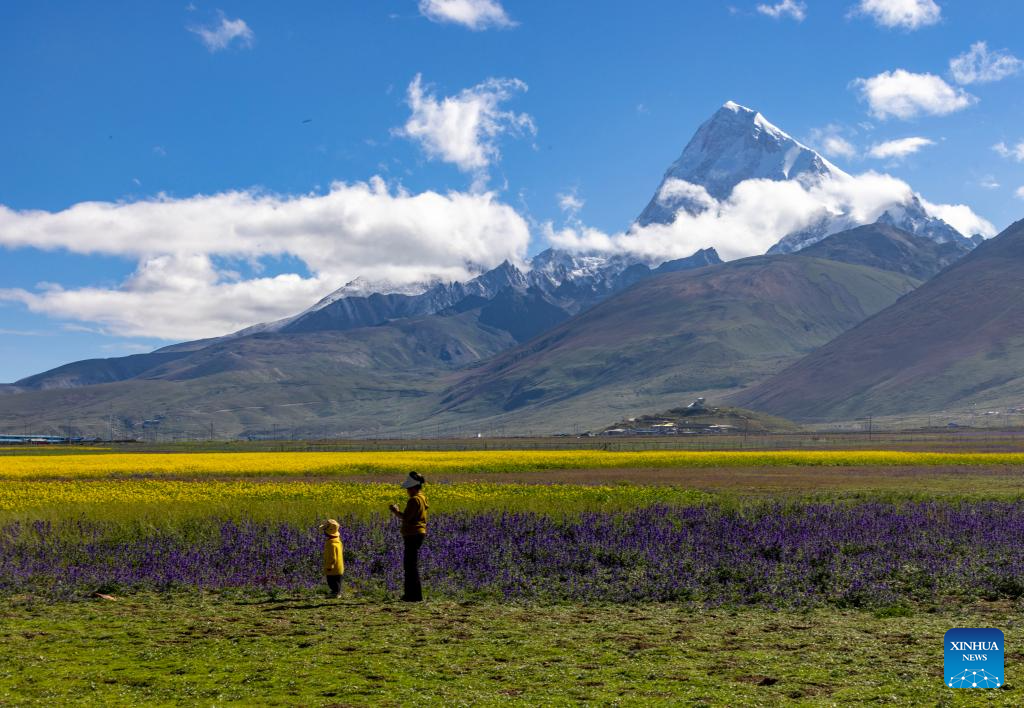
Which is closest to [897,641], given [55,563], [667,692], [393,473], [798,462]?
[667,692]

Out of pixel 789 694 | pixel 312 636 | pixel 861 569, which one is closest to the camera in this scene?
pixel 789 694

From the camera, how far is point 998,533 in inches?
1087

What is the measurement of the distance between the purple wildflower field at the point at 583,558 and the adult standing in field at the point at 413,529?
1243mm

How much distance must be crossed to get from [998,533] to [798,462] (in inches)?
2219

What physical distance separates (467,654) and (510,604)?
202 inches

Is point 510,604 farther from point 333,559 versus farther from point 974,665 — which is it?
point 974,665

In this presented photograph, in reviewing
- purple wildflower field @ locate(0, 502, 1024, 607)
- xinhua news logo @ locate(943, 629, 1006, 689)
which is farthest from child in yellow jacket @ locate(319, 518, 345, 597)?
xinhua news logo @ locate(943, 629, 1006, 689)

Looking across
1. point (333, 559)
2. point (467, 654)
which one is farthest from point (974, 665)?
point (333, 559)

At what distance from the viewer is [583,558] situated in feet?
80.4

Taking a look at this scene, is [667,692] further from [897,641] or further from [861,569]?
[861,569]

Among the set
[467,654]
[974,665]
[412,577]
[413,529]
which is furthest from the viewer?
[412,577]

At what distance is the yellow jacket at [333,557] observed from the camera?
2009 cm

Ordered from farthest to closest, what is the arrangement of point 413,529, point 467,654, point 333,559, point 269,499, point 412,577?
point 269,499 < point 333,559 < point 412,577 < point 413,529 < point 467,654

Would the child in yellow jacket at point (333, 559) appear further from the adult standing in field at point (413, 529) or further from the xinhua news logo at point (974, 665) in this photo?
the xinhua news logo at point (974, 665)
